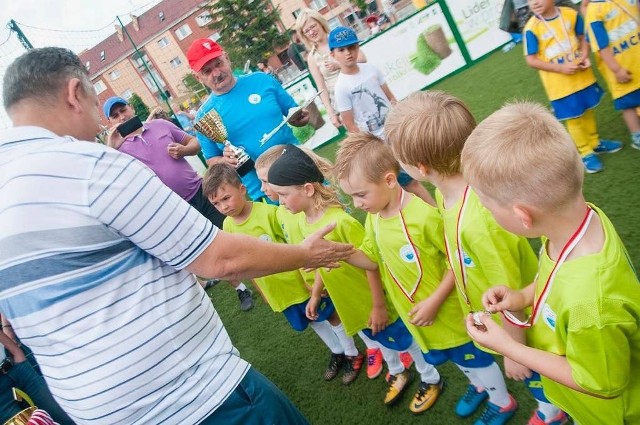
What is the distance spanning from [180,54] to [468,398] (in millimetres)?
47659

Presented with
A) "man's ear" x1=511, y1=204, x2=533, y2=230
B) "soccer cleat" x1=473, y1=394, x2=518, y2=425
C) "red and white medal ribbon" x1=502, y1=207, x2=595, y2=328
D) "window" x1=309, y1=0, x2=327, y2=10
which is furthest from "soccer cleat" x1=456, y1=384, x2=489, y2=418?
"window" x1=309, y1=0, x2=327, y2=10

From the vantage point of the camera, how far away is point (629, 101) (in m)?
3.36

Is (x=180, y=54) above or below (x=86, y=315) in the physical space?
above

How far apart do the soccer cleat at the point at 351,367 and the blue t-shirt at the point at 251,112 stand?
61.4 inches

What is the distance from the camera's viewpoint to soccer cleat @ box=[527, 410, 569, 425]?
1.87 meters

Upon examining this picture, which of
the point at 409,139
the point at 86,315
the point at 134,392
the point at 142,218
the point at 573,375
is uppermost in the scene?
the point at 142,218

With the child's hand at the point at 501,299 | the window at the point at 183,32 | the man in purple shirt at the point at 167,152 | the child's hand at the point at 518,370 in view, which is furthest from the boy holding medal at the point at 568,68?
the window at the point at 183,32

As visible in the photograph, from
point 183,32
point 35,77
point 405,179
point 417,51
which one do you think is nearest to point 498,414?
point 405,179

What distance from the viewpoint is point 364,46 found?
833 cm

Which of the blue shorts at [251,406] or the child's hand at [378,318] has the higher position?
the blue shorts at [251,406]

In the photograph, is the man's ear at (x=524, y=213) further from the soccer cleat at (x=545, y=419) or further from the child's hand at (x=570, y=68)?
the child's hand at (x=570, y=68)

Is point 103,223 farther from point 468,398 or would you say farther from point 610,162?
point 610,162

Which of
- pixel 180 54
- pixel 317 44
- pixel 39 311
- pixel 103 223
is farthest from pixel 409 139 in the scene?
pixel 180 54

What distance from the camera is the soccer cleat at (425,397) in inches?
94.8
